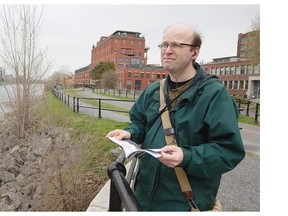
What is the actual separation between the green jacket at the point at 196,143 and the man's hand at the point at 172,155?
29 millimetres

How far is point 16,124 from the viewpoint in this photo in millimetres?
9453

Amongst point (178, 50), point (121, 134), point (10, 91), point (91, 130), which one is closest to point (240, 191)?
point (121, 134)

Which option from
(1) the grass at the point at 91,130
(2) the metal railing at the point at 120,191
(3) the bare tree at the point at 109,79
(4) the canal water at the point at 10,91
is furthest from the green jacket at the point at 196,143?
(3) the bare tree at the point at 109,79

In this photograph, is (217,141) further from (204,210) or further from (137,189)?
(137,189)

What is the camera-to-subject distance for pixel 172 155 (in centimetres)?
111

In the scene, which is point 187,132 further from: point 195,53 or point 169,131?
point 195,53

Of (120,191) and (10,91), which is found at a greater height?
(10,91)

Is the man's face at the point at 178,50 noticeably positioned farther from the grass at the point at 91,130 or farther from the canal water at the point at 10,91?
the canal water at the point at 10,91

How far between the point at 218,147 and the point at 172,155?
0.64ft

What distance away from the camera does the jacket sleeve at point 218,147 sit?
1.13 meters

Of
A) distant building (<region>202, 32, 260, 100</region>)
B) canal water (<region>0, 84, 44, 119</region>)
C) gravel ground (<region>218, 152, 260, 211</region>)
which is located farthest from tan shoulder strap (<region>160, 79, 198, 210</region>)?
distant building (<region>202, 32, 260, 100</region>)

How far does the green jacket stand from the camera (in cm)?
114

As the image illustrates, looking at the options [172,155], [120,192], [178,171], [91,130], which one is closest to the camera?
[120,192]

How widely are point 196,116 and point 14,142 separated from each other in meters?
9.50
